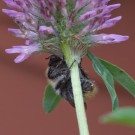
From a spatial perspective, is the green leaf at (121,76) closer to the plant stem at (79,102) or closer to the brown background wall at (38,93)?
the plant stem at (79,102)

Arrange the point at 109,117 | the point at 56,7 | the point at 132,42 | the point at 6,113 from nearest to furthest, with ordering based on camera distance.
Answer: the point at 109,117 < the point at 56,7 < the point at 6,113 < the point at 132,42

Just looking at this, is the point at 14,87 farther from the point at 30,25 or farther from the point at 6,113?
the point at 30,25

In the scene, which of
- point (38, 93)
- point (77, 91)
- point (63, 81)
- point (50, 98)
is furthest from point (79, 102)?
point (38, 93)

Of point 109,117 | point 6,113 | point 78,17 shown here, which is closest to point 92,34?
point 78,17

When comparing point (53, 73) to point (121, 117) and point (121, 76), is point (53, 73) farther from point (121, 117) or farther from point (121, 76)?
point (121, 117)

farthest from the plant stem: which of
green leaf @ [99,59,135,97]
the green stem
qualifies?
green leaf @ [99,59,135,97]

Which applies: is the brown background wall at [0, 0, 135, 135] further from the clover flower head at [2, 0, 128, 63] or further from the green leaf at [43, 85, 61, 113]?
the clover flower head at [2, 0, 128, 63]

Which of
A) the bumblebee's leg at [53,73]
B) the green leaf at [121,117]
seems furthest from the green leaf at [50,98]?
the green leaf at [121,117]
